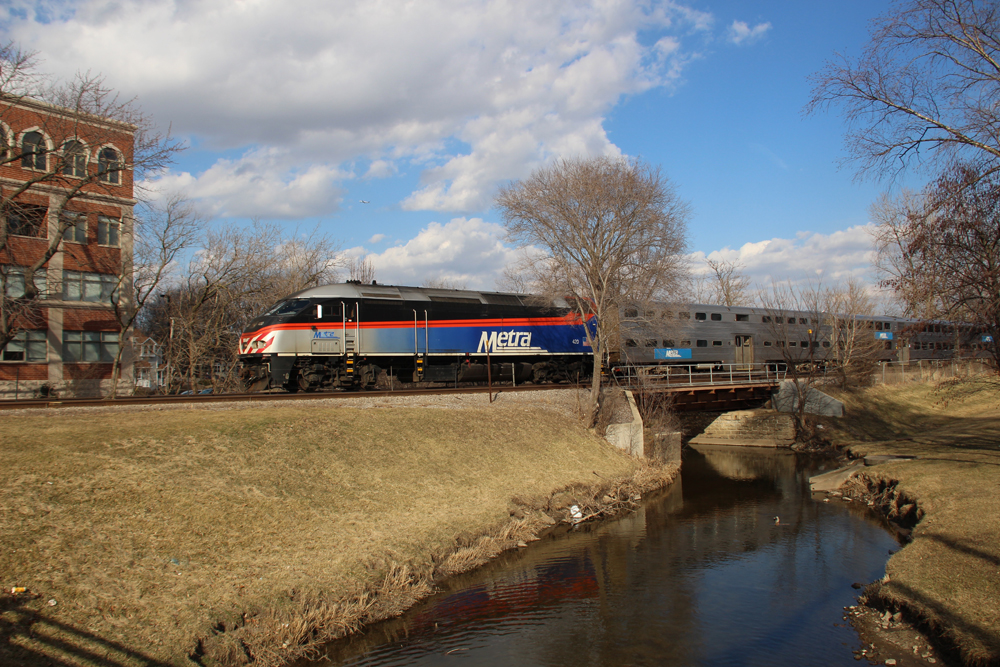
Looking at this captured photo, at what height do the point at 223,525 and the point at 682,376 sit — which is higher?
the point at 682,376

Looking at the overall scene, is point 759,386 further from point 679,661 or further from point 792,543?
point 679,661

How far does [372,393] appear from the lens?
786 inches

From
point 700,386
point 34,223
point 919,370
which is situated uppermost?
point 34,223

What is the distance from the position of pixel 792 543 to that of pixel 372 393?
13.7 metres

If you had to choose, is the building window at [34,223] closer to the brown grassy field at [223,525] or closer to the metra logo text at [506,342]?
the brown grassy field at [223,525]

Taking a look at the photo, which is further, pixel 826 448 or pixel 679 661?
pixel 826 448

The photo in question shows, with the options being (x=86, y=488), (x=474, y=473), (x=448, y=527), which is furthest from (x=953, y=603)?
(x=86, y=488)

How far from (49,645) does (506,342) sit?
19436 mm

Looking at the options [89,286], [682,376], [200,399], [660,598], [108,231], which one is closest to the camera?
[660,598]

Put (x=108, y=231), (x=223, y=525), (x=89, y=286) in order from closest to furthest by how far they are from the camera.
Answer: (x=223, y=525) < (x=89, y=286) < (x=108, y=231)

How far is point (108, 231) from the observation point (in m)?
Answer: 30.0

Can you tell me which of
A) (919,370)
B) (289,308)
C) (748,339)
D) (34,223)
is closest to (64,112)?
(34,223)

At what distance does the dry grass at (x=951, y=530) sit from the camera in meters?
8.58

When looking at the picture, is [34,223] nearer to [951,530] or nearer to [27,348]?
[27,348]
